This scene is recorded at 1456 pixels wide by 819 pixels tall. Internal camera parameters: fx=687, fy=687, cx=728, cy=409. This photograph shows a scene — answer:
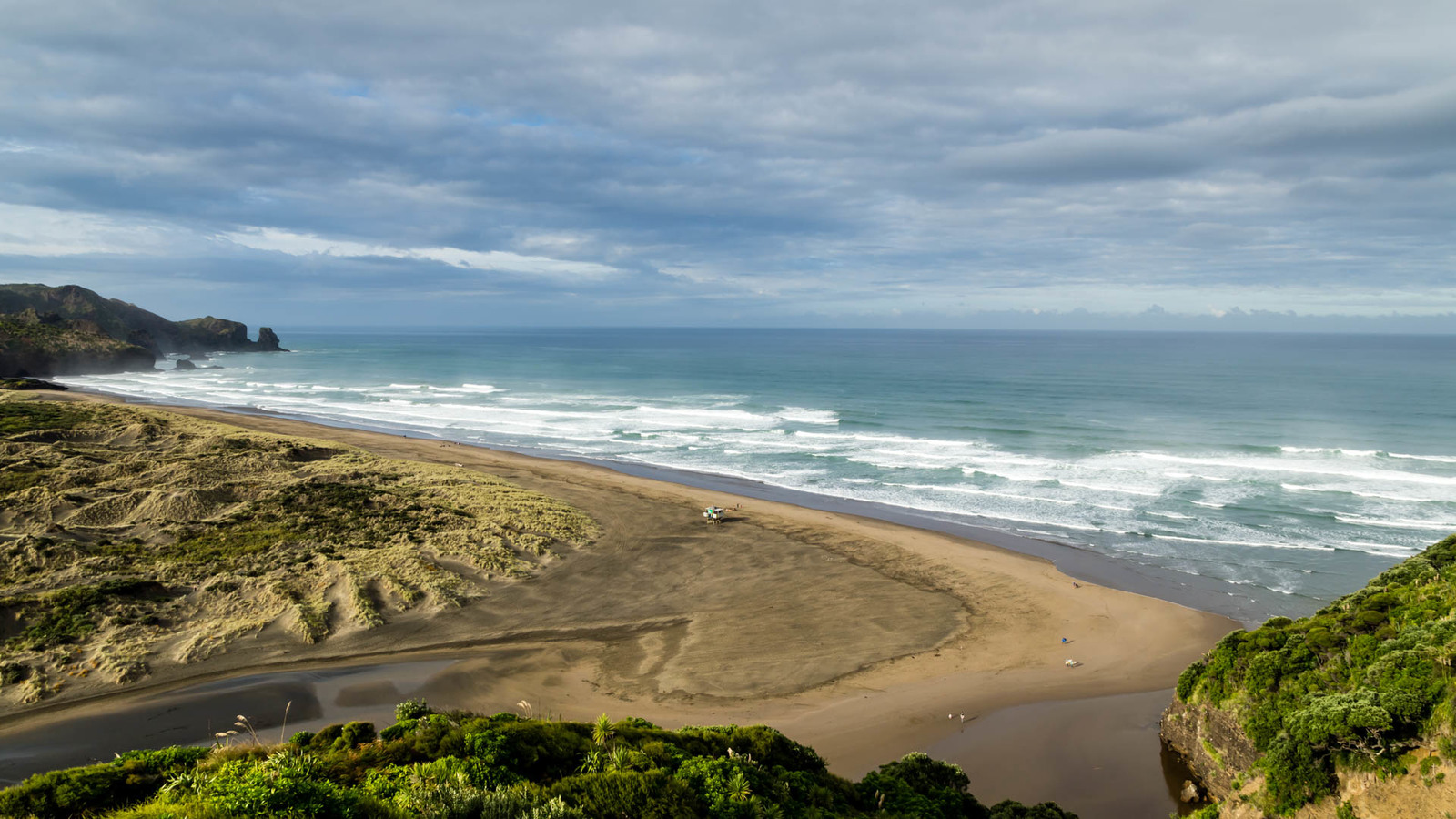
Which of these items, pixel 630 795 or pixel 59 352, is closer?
pixel 630 795

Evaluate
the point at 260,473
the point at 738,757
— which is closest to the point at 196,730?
the point at 738,757

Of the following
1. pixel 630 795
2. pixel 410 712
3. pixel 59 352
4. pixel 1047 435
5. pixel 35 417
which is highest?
pixel 59 352

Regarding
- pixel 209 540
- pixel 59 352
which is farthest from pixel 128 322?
pixel 209 540

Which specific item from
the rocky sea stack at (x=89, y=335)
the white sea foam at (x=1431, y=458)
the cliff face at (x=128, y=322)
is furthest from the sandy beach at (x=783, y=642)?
the cliff face at (x=128, y=322)

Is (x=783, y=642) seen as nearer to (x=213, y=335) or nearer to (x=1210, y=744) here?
(x=1210, y=744)

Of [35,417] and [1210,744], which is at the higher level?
[35,417]

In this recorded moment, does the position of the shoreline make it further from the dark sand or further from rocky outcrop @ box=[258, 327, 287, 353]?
rocky outcrop @ box=[258, 327, 287, 353]

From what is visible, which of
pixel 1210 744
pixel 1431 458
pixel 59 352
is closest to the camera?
pixel 1210 744

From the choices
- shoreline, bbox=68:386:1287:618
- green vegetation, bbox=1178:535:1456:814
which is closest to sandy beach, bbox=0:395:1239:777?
shoreline, bbox=68:386:1287:618
